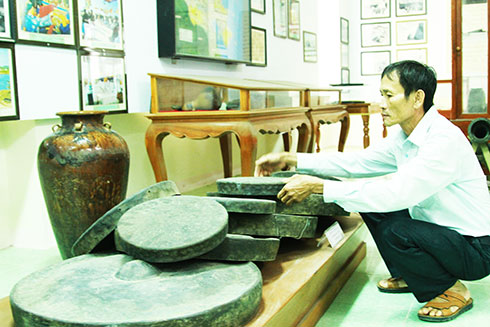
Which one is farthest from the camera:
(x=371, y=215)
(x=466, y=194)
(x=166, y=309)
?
(x=371, y=215)

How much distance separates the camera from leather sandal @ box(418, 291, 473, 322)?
223 cm

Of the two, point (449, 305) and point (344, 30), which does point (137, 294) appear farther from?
point (344, 30)

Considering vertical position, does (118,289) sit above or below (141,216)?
below

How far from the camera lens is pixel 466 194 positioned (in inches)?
89.7

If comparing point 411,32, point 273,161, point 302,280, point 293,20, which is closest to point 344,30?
point 411,32

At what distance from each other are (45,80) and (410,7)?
843 centimetres

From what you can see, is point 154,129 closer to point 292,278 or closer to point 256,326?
point 292,278

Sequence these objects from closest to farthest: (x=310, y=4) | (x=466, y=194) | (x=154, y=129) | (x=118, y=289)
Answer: (x=118, y=289) → (x=466, y=194) → (x=154, y=129) → (x=310, y=4)

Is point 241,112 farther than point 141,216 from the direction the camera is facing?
Yes

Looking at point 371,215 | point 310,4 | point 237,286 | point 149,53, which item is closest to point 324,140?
point 310,4

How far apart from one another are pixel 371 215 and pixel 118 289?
1.25m

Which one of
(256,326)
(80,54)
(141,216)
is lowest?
(256,326)

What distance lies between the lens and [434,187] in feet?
7.20

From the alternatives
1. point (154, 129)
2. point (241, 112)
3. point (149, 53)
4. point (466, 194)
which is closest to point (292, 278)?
point (466, 194)
